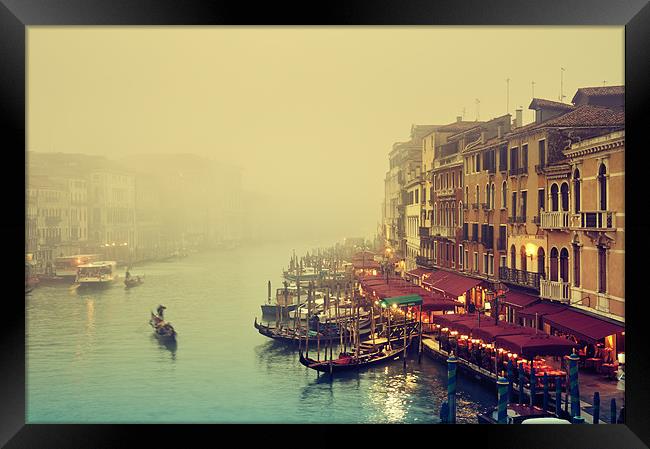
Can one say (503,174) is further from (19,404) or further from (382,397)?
(19,404)

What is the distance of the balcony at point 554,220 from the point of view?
630cm

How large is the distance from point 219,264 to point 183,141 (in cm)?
151

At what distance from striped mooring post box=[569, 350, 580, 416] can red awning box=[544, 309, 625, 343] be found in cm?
21

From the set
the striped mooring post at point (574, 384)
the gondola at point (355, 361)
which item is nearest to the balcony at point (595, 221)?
the striped mooring post at point (574, 384)

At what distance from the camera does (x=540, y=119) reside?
6469mm

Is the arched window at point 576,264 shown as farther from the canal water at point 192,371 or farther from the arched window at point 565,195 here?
the canal water at point 192,371

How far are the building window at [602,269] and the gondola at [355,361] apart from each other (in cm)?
207

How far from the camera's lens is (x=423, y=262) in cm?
712

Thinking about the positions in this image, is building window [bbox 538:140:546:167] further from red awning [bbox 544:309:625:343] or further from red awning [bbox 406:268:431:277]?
red awning [bbox 406:268:431:277]

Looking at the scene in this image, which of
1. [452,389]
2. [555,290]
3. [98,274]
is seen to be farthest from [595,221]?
[98,274]

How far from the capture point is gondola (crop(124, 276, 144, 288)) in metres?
7.49

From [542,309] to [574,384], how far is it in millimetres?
734

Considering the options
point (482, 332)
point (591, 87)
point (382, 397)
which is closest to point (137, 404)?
point (382, 397)

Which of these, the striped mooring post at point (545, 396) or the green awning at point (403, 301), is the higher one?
the green awning at point (403, 301)
